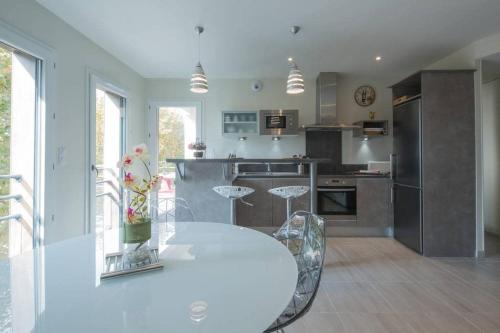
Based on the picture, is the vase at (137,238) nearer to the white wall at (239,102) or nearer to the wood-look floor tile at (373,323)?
the wood-look floor tile at (373,323)

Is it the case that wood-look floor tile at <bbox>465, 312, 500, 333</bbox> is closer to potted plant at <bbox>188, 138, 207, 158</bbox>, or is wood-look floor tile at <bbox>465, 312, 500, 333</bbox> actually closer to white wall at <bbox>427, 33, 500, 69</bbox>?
potted plant at <bbox>188, 138, 207, 158</bbox>

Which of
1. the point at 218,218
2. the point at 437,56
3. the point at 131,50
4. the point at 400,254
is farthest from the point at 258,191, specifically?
the point at 437,56

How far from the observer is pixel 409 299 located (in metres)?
2.16

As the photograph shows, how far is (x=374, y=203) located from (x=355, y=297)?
76.6 inches

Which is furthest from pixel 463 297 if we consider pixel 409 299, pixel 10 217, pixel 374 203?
pixel 10 217

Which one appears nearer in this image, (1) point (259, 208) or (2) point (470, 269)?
(2) point (470, 269)

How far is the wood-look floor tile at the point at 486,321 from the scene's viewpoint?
5.85 feet

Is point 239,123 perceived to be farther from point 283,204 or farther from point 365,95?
point 365,95

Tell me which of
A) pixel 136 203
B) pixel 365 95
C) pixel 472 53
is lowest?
pixel 136 203

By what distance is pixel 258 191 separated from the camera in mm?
3711

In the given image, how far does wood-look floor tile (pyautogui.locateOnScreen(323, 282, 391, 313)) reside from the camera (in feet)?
6.66

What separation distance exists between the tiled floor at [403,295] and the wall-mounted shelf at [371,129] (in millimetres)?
1883

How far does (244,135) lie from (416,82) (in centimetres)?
262

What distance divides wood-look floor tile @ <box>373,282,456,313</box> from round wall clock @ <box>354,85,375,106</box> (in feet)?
10.1
